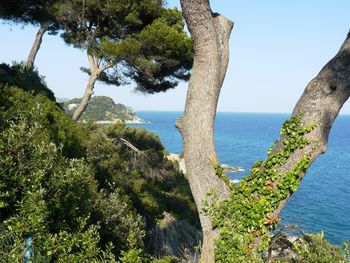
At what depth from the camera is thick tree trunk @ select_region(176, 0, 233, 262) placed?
480 centimetres

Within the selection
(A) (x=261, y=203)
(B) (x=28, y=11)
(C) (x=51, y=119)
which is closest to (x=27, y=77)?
(B) (x=28, y=11)

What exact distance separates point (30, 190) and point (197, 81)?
2184 millimetres

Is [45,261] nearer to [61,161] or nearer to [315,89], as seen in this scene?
[61,161]

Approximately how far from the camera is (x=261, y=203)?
480 centimetres

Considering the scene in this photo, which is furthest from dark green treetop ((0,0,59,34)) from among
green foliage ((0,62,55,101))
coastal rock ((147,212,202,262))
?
coastal rock ((147,212,202,262))

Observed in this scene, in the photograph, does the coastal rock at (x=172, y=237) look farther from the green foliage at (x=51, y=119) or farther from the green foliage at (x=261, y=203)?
the green foliage at (x=261, y=203)

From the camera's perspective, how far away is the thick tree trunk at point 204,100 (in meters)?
4.80

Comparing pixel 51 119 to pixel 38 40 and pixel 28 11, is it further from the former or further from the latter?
pixel 38 40

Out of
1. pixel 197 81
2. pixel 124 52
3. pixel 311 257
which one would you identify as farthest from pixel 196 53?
pixel 124 52

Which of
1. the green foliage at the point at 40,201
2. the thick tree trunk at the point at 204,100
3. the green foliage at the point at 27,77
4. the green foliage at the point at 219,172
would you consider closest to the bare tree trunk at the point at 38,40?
the green foliage at the point at 27,77

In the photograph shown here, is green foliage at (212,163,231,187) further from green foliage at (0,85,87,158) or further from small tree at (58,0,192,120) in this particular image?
small tree at (58,0,192,120)

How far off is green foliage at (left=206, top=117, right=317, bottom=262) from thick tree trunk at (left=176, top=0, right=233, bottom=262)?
0.21 m

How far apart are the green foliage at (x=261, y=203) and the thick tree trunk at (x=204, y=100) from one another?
208 mm

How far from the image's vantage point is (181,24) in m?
15.9
